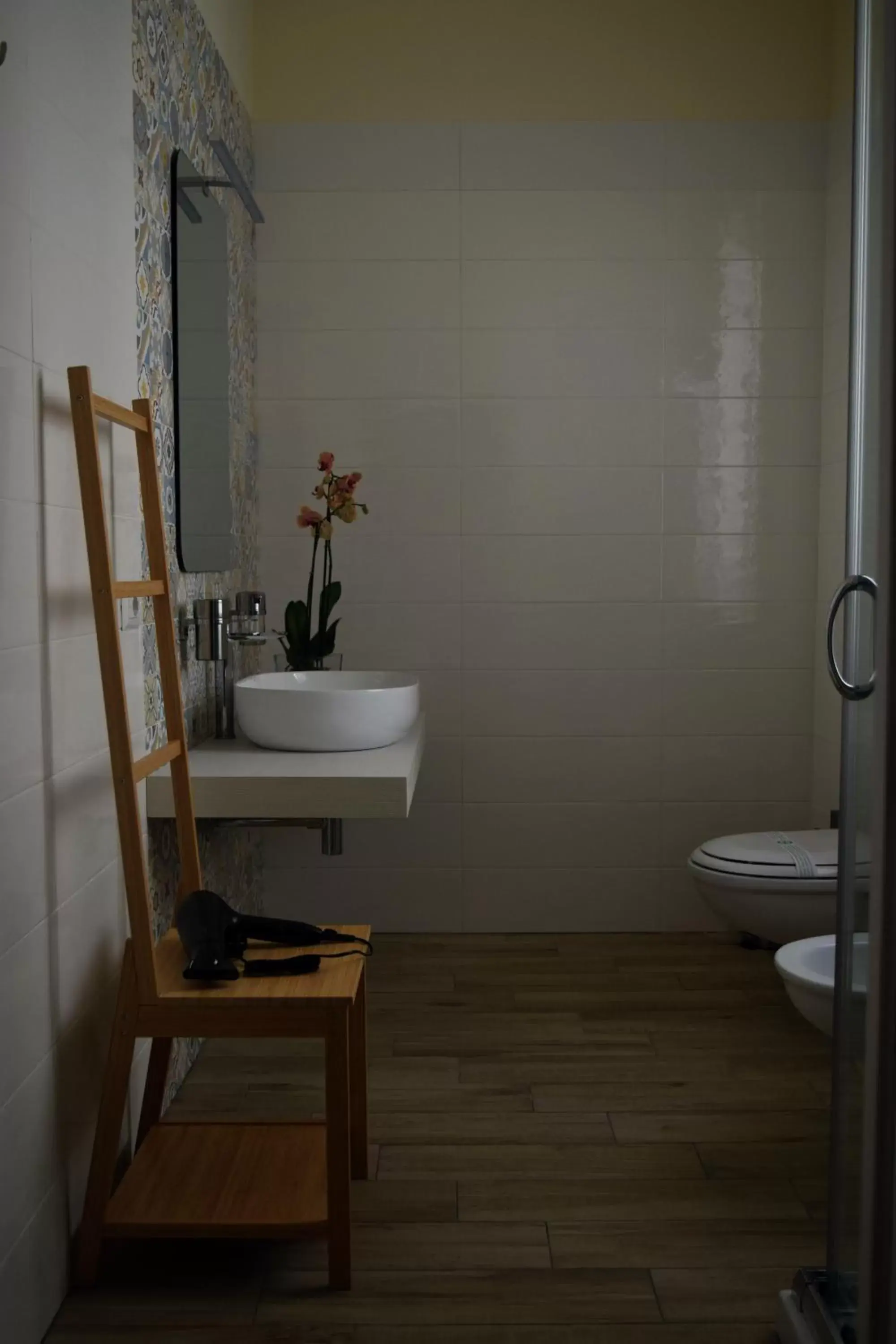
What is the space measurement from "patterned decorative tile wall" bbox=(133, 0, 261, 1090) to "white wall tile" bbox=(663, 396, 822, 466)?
4.24 feet

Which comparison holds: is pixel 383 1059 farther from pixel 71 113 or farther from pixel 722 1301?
pixel 71 113

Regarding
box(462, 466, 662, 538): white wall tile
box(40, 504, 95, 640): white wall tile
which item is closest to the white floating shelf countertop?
box(40, 504, 95, 640): white wall tile

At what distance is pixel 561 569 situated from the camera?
390 cm

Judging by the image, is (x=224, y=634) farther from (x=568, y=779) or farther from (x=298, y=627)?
(x=568, y=779)

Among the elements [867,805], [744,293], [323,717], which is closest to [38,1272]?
[323,717]

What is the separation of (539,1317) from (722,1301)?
29 cm

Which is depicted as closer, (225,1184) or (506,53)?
(225,1184)

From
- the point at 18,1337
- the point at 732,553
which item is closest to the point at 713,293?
the point at 732,553

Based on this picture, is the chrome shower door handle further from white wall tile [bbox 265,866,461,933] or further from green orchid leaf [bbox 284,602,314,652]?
white wall tile [bbox 265,866,461,933]

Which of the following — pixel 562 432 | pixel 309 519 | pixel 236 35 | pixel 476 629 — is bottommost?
pixel 476 629

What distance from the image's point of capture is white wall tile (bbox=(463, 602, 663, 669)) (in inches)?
154

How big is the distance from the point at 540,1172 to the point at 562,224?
2713 millimetres

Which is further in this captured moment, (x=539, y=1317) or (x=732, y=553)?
(x=732, y=553)

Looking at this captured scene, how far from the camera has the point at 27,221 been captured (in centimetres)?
185
